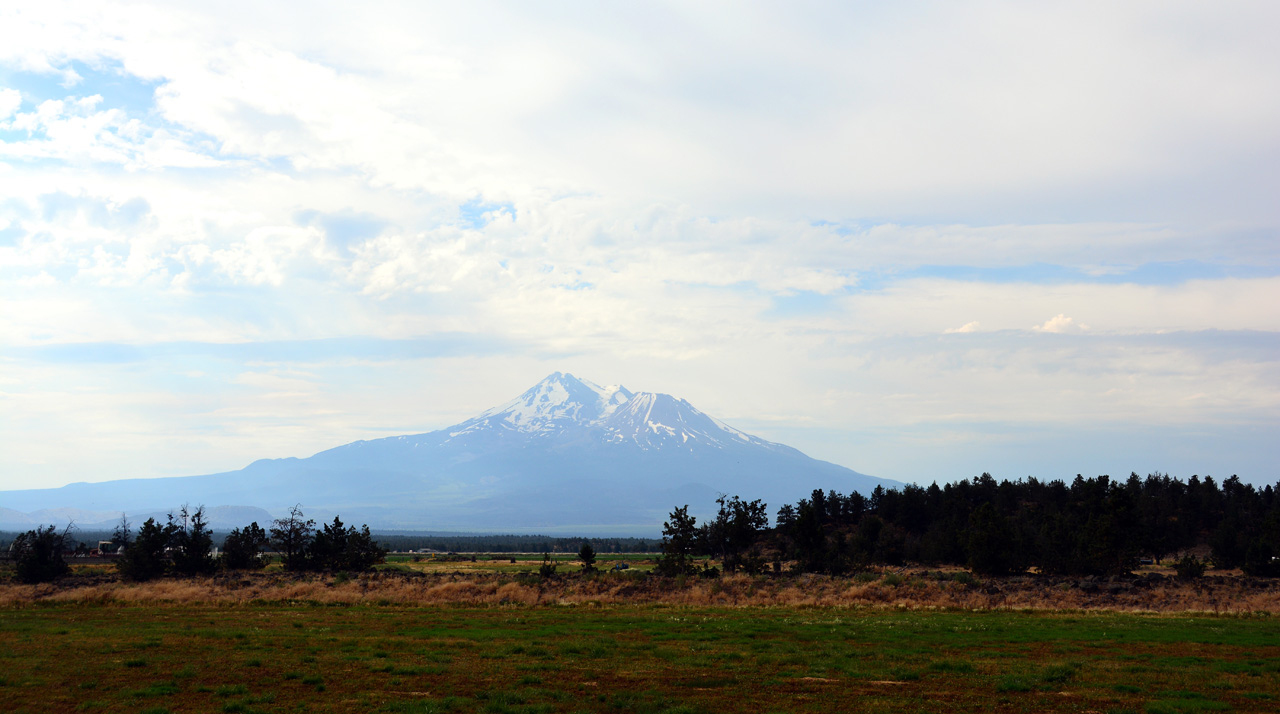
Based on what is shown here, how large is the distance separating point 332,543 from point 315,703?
57153 millimetres

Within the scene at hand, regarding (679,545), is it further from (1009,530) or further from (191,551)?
(191,551)

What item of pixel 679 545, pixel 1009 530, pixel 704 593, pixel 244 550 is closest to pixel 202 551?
pixel 244 550

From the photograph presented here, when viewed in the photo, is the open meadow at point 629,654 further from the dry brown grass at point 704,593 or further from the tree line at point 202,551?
the tree line at point 202,551

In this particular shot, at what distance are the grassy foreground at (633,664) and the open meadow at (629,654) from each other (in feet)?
0.29

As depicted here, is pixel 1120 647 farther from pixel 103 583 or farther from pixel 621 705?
pixel 103 583

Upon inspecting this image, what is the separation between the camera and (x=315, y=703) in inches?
603

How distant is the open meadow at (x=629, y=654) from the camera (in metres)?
A: 15.6

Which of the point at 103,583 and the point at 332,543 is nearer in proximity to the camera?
the point at 103,583

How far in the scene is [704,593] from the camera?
45281 millimetres

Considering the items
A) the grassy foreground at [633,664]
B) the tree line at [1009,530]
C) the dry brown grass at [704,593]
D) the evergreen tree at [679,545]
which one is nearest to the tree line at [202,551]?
the dry brown grass at [704,593]

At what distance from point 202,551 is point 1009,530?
65.5m

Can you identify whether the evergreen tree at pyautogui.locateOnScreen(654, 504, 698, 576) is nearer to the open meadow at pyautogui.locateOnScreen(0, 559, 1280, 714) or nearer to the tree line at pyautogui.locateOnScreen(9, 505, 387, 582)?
the open meadow at pyautogui.locateOnScreen(0, 559, 1280, 714)

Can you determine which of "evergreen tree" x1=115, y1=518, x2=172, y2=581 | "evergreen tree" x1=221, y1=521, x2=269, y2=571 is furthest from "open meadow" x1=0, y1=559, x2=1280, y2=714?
"evergreen tree" x1=221, y1=521, x2=269, y2=571

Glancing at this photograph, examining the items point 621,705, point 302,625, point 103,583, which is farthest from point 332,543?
point 621,705
